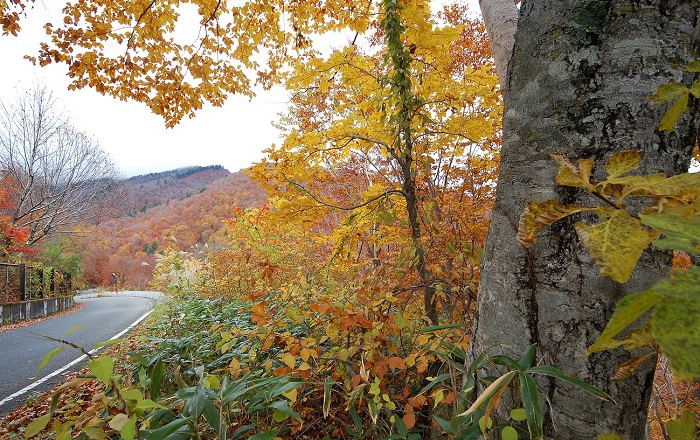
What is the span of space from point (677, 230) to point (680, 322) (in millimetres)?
105

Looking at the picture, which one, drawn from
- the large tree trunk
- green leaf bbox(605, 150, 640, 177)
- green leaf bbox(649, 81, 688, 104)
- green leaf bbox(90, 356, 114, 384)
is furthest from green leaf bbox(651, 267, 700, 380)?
green leaf bbox(90, 356, 114, 384)

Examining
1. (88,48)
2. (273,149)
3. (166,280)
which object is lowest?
(166,280)

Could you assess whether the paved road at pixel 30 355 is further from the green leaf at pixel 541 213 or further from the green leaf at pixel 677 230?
the green leaf at pixel 677 230

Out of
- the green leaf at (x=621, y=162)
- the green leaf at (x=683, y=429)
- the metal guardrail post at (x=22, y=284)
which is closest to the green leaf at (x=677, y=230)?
the green leaf at (x=621, y=162)

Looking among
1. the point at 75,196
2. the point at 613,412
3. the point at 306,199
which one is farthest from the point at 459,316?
the point at 75,196

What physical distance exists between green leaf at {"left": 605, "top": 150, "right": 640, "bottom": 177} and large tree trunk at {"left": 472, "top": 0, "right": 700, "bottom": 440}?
0.37 metres

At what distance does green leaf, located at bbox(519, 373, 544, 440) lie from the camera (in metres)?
0.57

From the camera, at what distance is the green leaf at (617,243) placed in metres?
0.34

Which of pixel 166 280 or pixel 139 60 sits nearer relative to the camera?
pixel 139 60

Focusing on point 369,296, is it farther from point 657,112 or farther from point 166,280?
point 166,280

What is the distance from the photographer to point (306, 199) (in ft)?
8.18

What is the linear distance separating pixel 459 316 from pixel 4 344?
29.4 ft

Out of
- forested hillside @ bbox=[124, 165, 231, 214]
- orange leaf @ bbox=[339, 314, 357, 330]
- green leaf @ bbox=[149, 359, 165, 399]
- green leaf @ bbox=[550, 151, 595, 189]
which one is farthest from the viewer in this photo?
forested hillside @ bbox=[124, 165, 231, 214]

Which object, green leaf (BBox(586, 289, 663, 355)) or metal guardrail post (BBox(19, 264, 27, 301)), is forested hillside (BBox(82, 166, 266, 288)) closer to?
metal guardrail post (BBox(19, 264, 27, 301))
